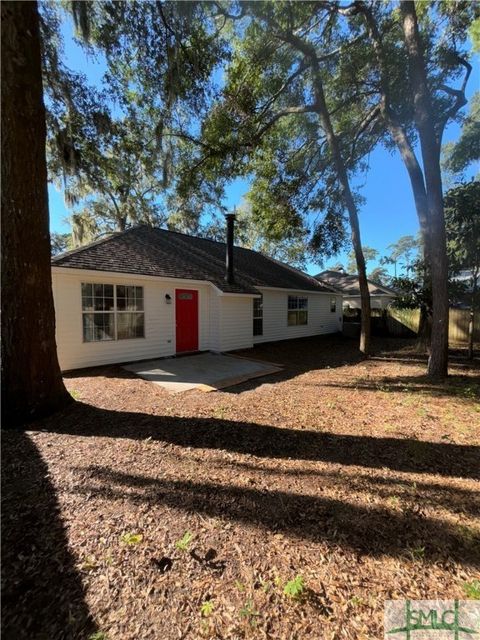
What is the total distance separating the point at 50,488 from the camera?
293cm

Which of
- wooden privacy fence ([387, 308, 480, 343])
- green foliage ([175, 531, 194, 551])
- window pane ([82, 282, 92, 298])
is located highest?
window pane ([82, 282, 92, 298])

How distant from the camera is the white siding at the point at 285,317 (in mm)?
13891

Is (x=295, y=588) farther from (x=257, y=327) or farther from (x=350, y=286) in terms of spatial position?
(x=350, y=286)

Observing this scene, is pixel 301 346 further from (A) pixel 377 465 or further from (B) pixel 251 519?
(B) pixel 251 519

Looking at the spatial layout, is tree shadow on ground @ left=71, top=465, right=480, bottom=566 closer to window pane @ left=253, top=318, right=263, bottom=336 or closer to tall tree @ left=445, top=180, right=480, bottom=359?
tall tree @ left=445, top=180, right=480, bottom=359

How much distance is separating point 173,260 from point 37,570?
952 cm

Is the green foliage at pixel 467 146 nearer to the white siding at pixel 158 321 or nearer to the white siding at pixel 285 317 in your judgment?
the white siding at pixel 285 317

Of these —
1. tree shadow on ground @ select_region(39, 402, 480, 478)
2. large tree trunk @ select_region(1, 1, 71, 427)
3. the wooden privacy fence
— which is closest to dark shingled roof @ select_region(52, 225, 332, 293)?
large tree trunk @ select_region(1, 1, 71, 427)

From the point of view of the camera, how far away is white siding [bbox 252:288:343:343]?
1389 centimetres

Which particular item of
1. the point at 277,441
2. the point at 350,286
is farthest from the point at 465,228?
the point at 350,286

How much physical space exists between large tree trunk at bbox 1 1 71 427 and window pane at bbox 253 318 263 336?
30.8 ft

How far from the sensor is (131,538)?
233 cm

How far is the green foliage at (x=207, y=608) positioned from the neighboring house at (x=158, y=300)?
23.7ft

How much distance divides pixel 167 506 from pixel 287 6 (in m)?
11.1
